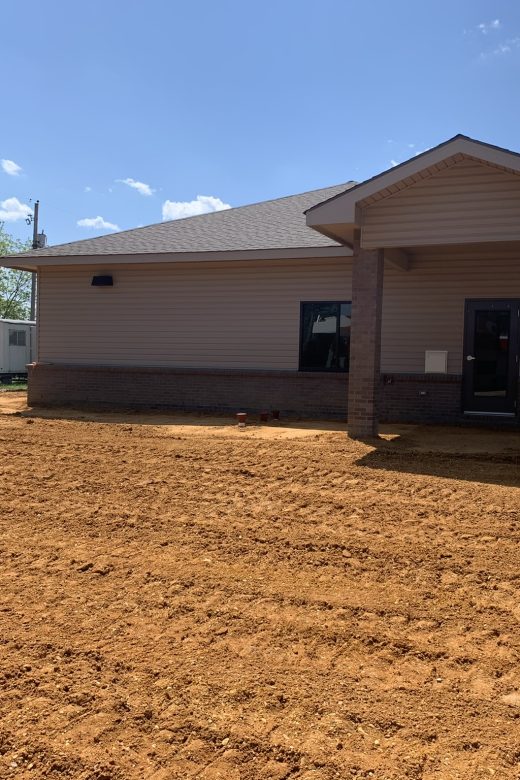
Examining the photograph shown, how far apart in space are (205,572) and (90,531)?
4.61ft

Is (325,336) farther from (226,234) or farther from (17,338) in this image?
(17,338)

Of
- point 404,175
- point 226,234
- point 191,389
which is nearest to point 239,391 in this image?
point 191,389

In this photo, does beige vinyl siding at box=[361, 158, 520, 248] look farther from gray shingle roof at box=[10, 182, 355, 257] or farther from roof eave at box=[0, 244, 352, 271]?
gray shingle roof at box=[10, 182, 355, 257]

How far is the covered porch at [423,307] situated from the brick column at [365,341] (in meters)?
0.02

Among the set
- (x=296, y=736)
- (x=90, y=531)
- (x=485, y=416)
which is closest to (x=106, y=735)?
(x=296, y=736)

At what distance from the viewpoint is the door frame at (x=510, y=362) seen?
40.2 ft

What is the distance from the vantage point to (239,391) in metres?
14.1

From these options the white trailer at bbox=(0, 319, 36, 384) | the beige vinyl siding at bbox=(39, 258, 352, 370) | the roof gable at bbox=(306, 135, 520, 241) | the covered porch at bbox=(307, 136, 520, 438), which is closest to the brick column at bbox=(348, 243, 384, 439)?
the covered porch at bbox=(307, 136, 520, 438)

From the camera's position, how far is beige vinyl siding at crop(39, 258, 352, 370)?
44.9 ft

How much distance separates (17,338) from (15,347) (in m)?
0.41

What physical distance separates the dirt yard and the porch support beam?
5101 millimetres

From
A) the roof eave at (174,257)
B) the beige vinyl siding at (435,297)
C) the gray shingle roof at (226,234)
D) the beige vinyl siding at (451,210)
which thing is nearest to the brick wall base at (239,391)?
the beige vinyl siding at (435,297)

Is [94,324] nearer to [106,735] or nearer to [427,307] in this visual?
[427,307]

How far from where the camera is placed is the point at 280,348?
13.9m
